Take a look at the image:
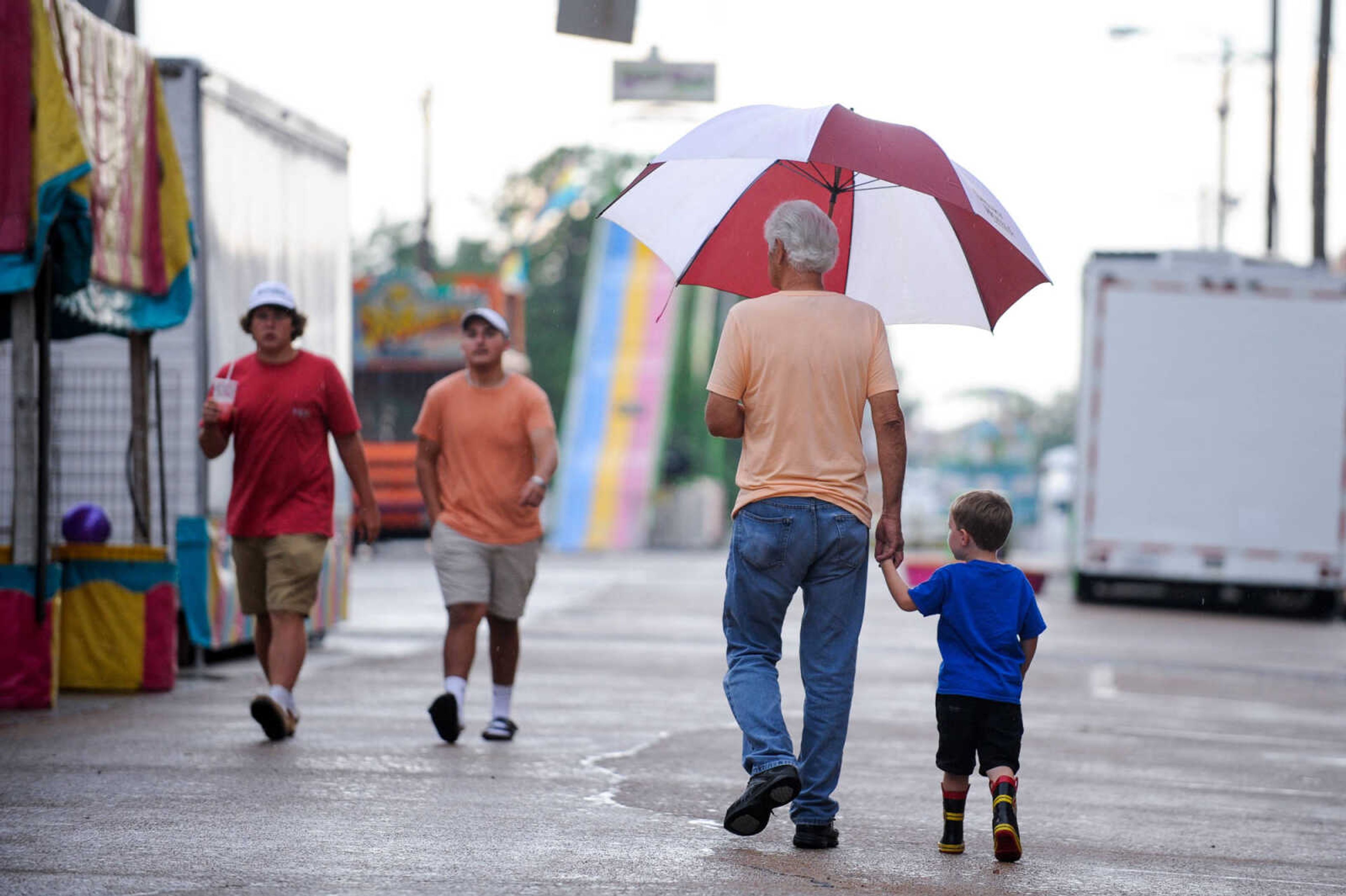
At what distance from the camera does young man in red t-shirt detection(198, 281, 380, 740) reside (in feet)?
26.2

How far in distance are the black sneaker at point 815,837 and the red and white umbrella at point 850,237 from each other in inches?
70.1

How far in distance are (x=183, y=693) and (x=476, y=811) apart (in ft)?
13.6

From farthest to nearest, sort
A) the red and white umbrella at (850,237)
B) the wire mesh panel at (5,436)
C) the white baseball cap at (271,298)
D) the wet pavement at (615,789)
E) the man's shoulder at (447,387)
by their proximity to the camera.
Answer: the wire mesh panel at (5,436), the man's shoulder at (447,387), the white baseball cap at (271,298), the red and white umbrella at (850,237), the wet pavement at (615,789)

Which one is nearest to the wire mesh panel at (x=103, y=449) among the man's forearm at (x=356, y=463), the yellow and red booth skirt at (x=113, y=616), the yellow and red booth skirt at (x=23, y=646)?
the yellow and red booth skirt at (x=113, y=616)

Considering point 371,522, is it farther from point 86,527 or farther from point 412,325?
point 412,325

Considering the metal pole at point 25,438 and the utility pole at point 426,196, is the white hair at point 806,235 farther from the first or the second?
the utility pole at point 426,196

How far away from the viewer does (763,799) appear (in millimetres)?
5336

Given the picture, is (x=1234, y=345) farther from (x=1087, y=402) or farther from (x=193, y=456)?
(x=193, y=456)

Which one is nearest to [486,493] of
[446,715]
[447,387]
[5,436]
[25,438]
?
[447,387]

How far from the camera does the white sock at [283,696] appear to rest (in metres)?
7.89

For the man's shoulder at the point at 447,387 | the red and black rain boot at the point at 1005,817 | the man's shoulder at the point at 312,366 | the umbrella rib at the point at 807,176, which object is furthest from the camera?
the man's shoulder at the point at 447,387

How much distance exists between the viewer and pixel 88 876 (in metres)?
4.99

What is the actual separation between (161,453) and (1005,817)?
6232 mm

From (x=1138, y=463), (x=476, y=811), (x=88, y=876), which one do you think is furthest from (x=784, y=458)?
(x=1138, y=463)
